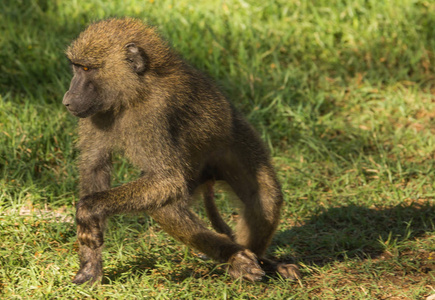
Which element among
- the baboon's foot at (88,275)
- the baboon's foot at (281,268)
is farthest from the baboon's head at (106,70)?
the baboon's foot at (281,268)

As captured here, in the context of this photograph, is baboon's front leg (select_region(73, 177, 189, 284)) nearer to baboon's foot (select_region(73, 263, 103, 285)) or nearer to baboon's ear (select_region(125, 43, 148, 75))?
baboon's foot (select_region(73, 263, 103, 285))

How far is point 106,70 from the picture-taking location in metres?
3.70

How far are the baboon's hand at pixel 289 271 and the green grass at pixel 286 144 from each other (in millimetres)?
102

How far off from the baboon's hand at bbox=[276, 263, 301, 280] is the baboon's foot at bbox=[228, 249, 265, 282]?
0.29 m

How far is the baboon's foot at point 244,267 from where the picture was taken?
12.2ft

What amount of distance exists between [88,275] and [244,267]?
0.88 metres

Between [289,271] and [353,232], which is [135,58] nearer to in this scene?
[289,271]

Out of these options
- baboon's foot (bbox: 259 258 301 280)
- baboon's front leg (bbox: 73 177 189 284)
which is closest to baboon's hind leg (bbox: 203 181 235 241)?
baboon's foot (bbox: 259 258 301 280)

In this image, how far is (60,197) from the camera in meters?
4.83

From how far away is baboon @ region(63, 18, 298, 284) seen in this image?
366 centimetres

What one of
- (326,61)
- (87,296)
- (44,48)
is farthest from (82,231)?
(326,61)

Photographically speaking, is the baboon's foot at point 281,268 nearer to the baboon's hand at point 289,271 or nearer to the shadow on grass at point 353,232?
the baboon's hand at point 289,271

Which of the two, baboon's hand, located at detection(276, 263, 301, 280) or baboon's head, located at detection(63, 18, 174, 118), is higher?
baboon's head, located at detection(63, 18, 174, 118)

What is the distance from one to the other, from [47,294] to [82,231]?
1.31 ft
